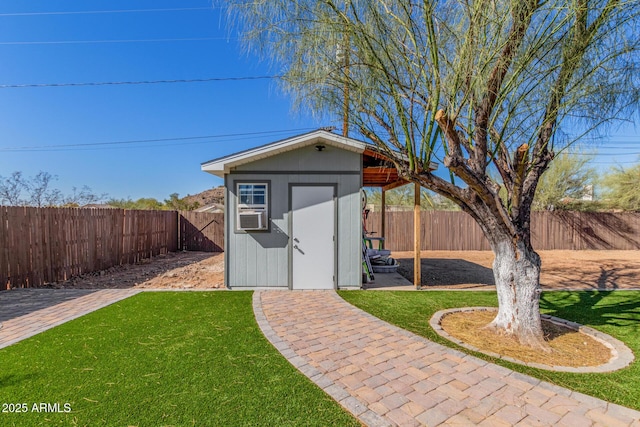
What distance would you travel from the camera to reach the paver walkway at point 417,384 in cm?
228

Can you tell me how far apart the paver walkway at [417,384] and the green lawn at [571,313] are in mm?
211

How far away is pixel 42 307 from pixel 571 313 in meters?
8.55

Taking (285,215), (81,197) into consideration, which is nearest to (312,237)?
(285,215)

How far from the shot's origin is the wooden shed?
6207 mm

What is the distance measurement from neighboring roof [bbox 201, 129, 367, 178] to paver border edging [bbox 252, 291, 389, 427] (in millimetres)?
3265

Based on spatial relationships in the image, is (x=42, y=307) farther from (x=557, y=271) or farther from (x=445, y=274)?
(x=557, y=271)

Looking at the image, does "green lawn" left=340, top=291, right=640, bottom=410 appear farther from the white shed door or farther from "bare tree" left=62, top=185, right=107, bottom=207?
"bare tree" left=62, top=185, right=107, bottom=207

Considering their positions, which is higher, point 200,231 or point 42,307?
point 200,231

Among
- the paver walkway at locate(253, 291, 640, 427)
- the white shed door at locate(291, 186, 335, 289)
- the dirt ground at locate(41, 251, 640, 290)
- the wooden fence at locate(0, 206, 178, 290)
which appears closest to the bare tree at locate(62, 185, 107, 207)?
the wooden fence at locate(0, 206, 178, 290)

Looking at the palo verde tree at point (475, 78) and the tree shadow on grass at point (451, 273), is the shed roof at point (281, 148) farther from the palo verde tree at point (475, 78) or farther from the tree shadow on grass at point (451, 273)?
the tree shadow on grass at point (451, 273)

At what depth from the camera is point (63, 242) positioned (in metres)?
7.34

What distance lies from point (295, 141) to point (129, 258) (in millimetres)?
7707

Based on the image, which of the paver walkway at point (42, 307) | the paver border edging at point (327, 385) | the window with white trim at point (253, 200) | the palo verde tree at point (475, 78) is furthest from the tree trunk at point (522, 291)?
the paver walkway at point (42, 307)

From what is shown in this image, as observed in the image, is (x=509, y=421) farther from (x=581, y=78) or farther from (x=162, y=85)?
(x=162, y=85)
